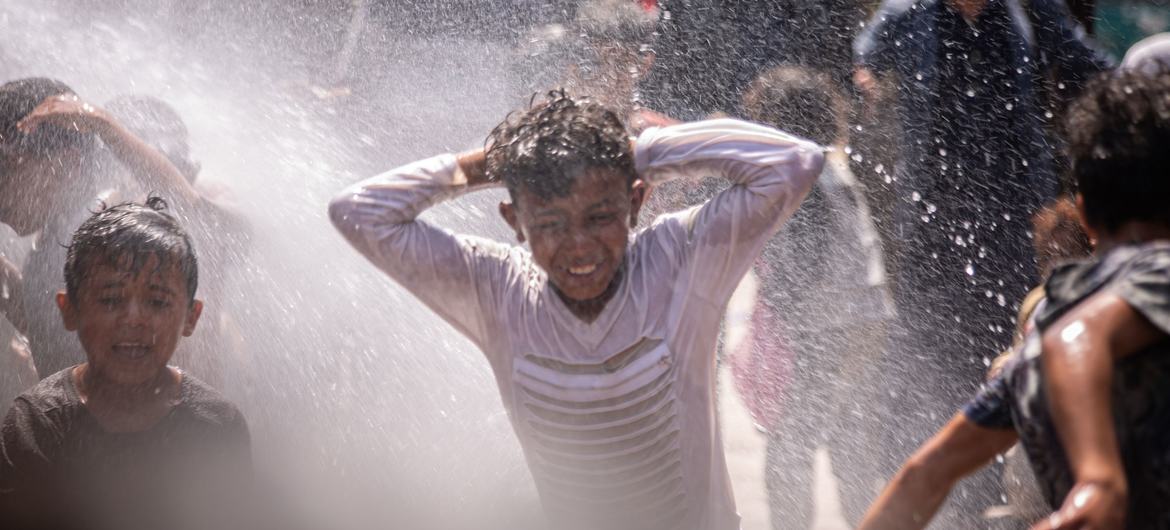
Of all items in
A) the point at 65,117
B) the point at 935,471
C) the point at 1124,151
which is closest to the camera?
the point at 1124,151

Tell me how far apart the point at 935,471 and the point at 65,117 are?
10.1 ft

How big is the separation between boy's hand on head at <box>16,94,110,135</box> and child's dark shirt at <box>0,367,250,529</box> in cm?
115

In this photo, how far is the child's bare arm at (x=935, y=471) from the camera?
6.56 ft

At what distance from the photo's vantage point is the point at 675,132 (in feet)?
8.44

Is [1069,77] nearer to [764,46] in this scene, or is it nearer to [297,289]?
[764,46]

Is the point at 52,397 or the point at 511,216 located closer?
the point at 511,216

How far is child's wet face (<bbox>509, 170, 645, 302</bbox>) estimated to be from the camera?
2.44 m

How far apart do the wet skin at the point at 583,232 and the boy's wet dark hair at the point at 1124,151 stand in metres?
0.91

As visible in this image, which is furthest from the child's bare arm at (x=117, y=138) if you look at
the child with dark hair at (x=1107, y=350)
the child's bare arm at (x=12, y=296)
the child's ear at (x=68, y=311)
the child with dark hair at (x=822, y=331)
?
the child with dark hair at (x=1107, y=350)

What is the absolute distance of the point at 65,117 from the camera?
3988 millimetres

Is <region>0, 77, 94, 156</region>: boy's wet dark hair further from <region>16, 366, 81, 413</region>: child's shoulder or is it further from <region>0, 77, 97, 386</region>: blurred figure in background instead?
Result: <region>16, 366, 81, 413</region>: child's shoulder

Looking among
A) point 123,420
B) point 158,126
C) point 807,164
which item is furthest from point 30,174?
point 807,164

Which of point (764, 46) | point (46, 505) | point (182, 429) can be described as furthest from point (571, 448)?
point (764, 46)

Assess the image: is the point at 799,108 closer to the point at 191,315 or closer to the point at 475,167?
the point at 475,167
